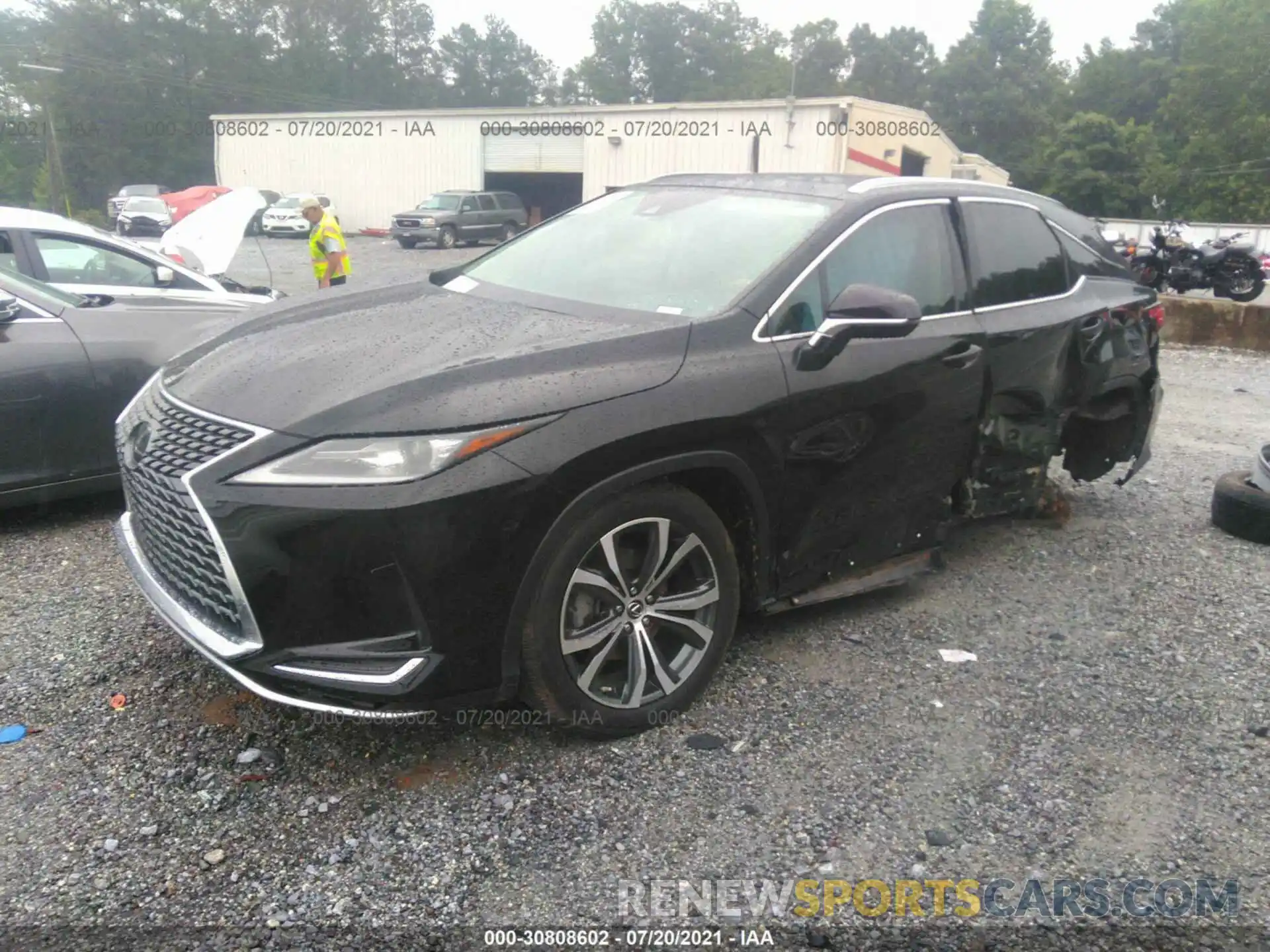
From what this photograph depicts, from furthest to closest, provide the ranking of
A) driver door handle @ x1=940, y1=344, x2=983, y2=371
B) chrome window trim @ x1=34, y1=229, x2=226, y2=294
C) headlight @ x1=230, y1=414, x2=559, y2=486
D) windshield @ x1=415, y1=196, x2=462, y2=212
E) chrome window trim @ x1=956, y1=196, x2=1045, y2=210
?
windshield @ x1=415, y1=196, x2=462, y2=212, chrome window trim @ x1=34, y1=229, x2=226, y2=294, chrome window trim @ x1=956, y1=196, x2=1045, y2=210, driver door handle @ x1=940, y1=344, x2=983, y2=371, headlight @ x1=230, y1=414, x2=559, y2=486

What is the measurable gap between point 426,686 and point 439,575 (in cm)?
31

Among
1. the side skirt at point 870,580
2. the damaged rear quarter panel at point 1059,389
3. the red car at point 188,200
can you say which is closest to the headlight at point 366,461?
the side skirt at point 870,580

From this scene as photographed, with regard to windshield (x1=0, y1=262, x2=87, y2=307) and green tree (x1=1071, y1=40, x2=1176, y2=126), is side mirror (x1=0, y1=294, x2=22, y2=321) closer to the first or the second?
windshield (x1=0, y1=262, x2=87, y2=307)

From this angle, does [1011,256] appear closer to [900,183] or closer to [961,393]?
[900,183]

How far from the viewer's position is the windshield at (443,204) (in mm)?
28814

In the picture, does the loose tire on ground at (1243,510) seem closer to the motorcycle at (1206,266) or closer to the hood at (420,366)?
the hood at (420,366)

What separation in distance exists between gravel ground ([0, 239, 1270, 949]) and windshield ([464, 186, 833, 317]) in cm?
138

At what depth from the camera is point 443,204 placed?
2897cm

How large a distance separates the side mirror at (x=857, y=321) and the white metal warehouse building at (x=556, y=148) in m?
23.6

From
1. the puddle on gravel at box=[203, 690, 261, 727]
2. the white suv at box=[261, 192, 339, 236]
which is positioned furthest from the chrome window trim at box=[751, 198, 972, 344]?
the white suv at box=[261, 192, 339, 236]

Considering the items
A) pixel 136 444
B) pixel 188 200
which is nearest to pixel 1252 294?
pixel 136 444

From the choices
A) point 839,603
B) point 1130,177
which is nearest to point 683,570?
point 839,603

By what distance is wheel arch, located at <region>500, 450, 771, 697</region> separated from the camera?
2.71 m

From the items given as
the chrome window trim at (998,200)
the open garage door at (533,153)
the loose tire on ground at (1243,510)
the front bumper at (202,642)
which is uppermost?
the open garage door at (533,153)
